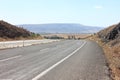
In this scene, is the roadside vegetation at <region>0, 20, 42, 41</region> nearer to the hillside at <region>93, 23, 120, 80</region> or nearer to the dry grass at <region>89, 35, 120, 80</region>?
the hillside at <region>93, 23, 120, 80</region>

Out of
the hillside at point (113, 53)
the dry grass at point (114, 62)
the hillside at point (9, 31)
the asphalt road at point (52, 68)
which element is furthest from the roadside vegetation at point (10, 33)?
the asphalt road at point (52, 68)

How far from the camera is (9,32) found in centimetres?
7769

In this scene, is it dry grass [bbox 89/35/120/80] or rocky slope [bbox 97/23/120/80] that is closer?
dry grass [bbox 89/35/120/80]

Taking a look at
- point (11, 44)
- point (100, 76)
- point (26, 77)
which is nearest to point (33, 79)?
point (26, 77)

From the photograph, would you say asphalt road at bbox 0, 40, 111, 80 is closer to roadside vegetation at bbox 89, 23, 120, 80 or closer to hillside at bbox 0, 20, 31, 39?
roadside vegetation at bbox 89, 23, 120, 80

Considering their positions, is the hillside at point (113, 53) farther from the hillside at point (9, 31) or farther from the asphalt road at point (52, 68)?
the hillside at point (9, 31)

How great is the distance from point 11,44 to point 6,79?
98.8 feet

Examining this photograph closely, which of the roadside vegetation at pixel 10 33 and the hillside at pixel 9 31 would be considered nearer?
the roadside vegetation at pixel 10 33

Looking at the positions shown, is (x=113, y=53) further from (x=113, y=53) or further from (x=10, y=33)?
(x=10, y=33)

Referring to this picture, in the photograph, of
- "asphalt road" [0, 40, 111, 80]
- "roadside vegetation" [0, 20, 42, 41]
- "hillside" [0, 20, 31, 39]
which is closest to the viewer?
"asphalt road" [0, 40, 111, 80]

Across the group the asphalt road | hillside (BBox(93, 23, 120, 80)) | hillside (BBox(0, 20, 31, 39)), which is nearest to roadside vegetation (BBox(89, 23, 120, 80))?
hillside (BBox(93, 23, 120, 80))

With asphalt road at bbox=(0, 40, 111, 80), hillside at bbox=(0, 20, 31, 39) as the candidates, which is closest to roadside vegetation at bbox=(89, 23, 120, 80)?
asphalt road at bbox=(0, 40, 111, 80)

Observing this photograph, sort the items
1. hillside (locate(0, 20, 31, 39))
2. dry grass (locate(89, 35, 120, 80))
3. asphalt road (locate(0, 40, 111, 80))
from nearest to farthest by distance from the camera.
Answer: asphalt road (locate(0, 40, 111, 80)) → dry grass (locate(89, 35, 120, 80)) → hillside (locate(0, 20, 31, 39))

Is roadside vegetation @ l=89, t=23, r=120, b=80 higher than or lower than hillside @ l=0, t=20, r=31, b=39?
lower
